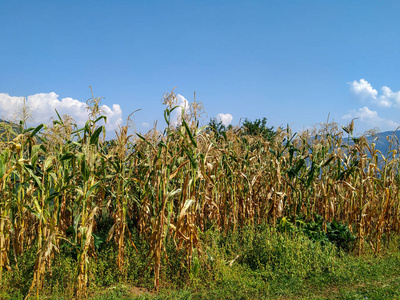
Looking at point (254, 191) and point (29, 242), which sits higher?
point (254, 191)

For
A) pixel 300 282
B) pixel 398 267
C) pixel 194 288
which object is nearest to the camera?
pixel 194 288

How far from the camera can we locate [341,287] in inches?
191

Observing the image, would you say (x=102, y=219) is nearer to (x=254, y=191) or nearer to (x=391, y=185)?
(x=254, y=191)

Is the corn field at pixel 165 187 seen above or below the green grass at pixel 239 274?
above

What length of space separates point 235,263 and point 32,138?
11.7 feet

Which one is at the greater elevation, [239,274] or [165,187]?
[165,187]

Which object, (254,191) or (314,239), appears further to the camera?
(254,191)

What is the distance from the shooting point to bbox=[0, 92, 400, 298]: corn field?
14.0 feet

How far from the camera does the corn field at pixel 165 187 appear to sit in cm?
425

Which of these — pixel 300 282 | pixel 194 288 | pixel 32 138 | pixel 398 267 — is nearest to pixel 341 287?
pixel 300 282

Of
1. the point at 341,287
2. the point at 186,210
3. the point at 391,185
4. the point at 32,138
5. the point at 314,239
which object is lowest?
the point at 341,287

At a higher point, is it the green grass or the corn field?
the corn field

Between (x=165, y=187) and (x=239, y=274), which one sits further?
(x=239, y=274)

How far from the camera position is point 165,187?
442cm
